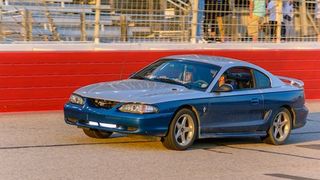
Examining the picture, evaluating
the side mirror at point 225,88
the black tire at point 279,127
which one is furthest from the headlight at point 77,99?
the black tire at point 279,127

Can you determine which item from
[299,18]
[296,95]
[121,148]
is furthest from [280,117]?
[299,18]

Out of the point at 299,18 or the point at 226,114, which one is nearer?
the point at 226,114

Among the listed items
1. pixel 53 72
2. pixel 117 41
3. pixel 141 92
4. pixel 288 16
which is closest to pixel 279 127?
pixel 141 92

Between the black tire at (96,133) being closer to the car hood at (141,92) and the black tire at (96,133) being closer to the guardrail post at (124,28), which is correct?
the car hood at (141,92)

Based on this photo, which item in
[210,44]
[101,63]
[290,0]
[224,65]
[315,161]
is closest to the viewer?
[315,161]

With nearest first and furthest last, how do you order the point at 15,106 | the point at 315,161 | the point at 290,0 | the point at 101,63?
the point at 315,161
the point at 15,106
the point at 101,63
the point at 290,0

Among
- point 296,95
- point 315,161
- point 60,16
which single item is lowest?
point 315,161

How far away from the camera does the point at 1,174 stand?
809 centimetres

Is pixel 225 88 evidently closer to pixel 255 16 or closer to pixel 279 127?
pixel 279 127

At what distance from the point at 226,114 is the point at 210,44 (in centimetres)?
604

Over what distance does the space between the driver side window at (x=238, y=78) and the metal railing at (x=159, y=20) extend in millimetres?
4667

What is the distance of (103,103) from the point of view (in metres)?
9.88

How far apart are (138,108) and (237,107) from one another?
1.81 metres

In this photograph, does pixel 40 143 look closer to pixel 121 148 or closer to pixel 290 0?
pixel 121 148
